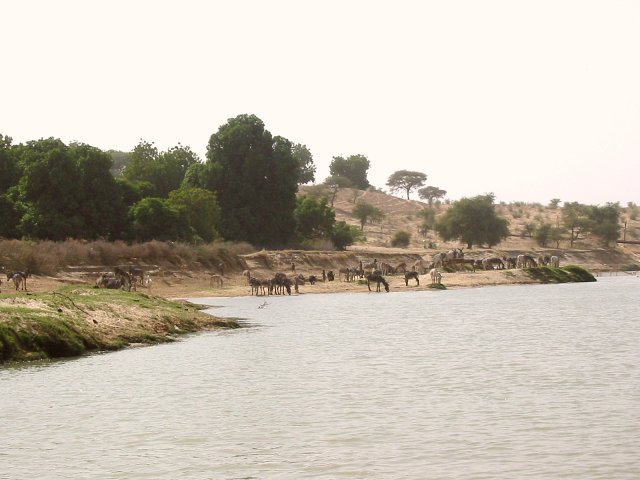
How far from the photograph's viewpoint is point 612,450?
15.2 metres

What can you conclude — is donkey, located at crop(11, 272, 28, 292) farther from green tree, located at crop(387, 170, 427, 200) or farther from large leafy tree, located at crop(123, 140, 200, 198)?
green tree, located at crop(387, 170, 427, 200)

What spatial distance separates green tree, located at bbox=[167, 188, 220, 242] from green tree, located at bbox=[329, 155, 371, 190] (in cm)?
10238

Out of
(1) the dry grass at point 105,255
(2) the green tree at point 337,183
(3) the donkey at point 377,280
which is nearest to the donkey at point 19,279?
(1) the dry grass at point 105,255

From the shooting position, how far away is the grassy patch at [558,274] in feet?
258

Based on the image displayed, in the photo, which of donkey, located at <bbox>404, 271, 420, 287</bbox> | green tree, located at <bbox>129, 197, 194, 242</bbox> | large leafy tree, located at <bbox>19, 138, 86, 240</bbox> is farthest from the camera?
green tree, located at <bbox>129, 197, 194, 242</bbox>

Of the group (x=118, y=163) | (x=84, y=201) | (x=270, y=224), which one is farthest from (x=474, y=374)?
(x=118, y=163)

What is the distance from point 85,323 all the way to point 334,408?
12.8 metres

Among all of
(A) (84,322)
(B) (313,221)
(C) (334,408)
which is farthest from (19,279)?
(B) (313,221)

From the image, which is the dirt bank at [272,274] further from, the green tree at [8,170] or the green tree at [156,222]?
the green tree at [8,170]

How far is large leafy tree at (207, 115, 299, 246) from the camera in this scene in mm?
91562

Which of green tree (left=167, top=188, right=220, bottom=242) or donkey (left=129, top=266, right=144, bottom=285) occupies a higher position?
green tree (left=167, top=188, right=220, bottom=242)

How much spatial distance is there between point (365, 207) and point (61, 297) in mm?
104322

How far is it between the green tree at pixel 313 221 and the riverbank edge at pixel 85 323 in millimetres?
56345

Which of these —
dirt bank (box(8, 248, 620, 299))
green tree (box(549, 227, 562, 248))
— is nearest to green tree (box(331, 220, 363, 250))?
dirt bank (box(8, 248, 620, 299))
